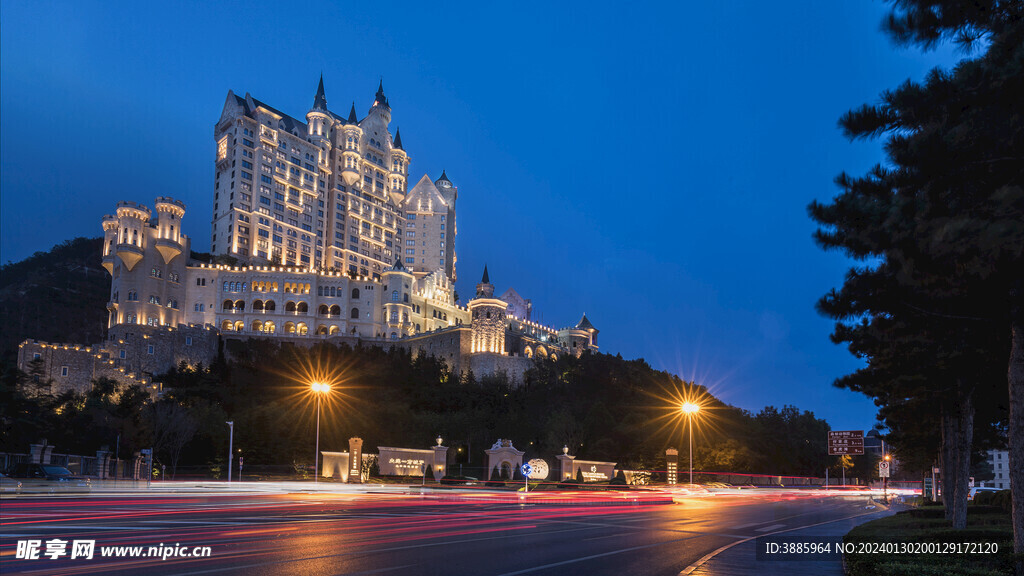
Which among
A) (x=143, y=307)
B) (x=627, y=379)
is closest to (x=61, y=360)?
(x=143, y=307)

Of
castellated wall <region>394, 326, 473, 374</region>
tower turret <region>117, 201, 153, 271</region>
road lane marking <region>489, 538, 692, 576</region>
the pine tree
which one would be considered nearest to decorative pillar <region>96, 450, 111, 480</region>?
road lane marking <region>489, 538, 692, 576</region>

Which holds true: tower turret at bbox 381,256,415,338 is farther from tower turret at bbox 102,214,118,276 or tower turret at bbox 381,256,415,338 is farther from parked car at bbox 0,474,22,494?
parked car at bbox 0,474,22,494

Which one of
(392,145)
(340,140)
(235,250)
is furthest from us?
(392,145)

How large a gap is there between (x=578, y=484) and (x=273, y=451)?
89.6 ft

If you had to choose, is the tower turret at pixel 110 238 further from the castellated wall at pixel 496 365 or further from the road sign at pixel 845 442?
the road sign at pixel 845 442

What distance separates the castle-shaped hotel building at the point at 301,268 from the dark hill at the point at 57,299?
14.7 meters

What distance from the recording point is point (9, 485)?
87.4 ft

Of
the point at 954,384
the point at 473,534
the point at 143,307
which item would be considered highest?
the point at 143,307

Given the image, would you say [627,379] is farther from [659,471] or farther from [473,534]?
[473,534]

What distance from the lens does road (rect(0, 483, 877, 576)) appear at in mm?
12773

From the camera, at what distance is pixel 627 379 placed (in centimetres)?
11088

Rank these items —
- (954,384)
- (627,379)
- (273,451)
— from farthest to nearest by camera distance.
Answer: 1. (627,379)
2. (273,451)
3. (954,384)

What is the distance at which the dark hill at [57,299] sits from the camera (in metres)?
108

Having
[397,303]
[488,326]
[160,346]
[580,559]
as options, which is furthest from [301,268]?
[580,559]
